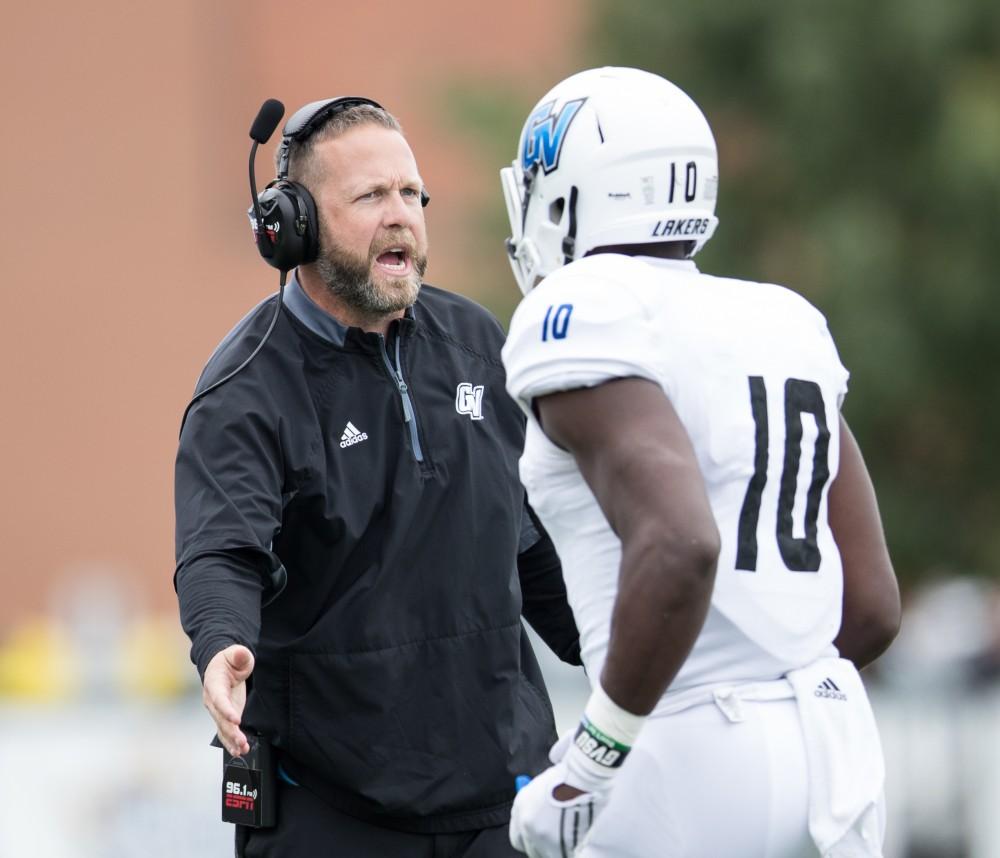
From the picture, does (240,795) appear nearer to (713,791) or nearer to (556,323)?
(713,791)

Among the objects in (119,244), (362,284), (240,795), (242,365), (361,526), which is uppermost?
(362,284)

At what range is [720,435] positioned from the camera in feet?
9.31

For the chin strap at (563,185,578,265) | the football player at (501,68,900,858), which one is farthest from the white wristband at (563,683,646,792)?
the chin strap at (563,185,578,265)

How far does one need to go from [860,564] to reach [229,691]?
1.16 meters

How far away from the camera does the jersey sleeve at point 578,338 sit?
275cm

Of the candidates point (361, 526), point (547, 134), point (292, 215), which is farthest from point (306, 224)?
point (547, 134)

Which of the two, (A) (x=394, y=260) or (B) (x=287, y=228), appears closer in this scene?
(B) (x=287, y=228)

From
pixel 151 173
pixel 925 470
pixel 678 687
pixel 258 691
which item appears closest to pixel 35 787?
pixel 258 691

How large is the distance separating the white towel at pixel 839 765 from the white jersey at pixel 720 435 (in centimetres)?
7

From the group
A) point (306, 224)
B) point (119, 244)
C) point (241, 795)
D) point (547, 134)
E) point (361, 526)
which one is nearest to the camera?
point (547, 134)

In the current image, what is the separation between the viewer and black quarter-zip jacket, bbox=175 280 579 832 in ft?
11.9

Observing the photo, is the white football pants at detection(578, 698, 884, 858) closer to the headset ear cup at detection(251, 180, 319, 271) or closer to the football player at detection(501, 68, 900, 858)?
the football player at detection(501, 68, 900, 858)

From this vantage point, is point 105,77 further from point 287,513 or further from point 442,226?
point 287,513

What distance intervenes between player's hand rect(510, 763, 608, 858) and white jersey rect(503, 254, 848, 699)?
23 centimetres
